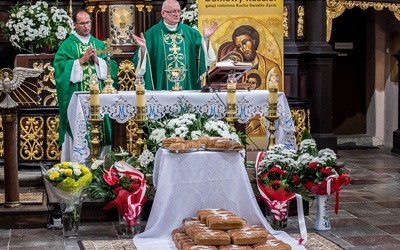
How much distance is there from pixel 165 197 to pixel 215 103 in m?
1.58

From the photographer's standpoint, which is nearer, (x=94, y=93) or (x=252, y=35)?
(x=94, y=93)

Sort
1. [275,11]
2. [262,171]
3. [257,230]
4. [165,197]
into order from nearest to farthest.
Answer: [257,230] → [165,197] → [262,171] → [275,11]

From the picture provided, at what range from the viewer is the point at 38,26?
1185 cm

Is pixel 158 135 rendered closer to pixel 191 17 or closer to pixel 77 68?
pixel 77 68

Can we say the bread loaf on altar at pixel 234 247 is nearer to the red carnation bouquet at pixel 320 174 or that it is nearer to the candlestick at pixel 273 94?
the red carnation bouquet at pixel 320 174

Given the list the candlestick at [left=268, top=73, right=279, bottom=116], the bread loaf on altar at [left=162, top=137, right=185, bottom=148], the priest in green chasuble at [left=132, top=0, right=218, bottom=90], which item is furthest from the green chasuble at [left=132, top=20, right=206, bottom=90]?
the bread loaf on altar at [left=162, top=137, right=185, bottom=148]

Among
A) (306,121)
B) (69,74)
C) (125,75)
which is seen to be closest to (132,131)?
(125,75)

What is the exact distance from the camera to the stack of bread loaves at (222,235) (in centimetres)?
689

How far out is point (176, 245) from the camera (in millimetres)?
7273

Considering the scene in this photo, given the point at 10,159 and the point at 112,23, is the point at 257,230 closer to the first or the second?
the point at 10,159

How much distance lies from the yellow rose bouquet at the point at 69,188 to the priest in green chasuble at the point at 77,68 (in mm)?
1980

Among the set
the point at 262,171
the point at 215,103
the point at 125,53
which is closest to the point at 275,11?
the point at 125,53

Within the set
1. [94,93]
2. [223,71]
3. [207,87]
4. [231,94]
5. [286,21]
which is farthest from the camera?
[286,21]

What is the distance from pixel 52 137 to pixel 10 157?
9.22 feet
